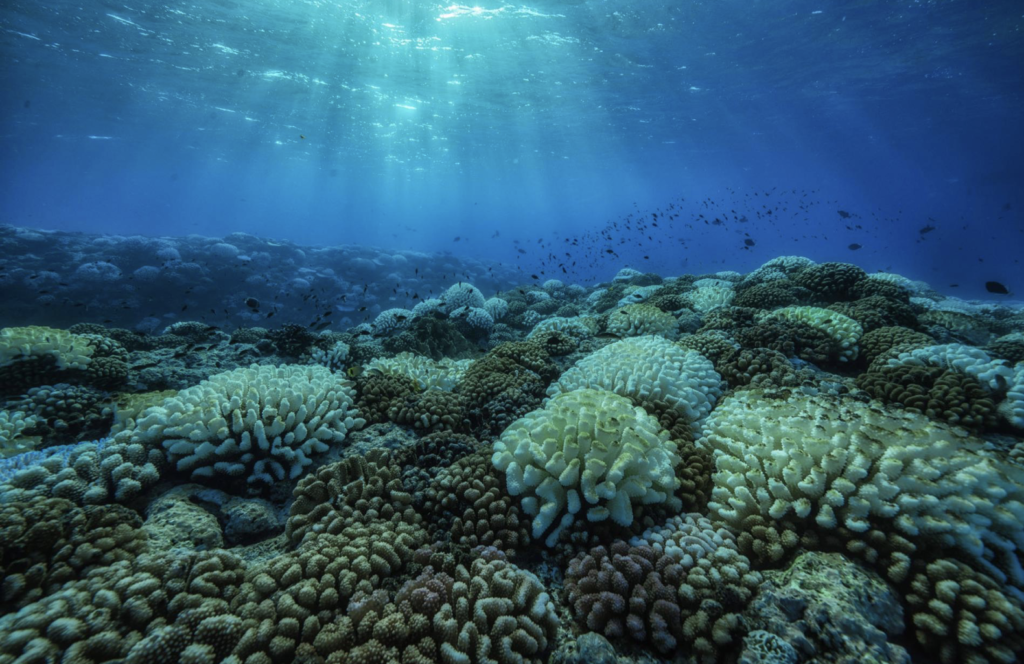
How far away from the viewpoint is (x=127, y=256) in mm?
26078

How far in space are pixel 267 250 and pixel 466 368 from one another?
1277 inches

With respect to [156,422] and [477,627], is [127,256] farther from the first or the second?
A: [477,627]

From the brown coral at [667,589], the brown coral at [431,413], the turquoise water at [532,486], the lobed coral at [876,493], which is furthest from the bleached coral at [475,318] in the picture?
the brown coral at [667,589]

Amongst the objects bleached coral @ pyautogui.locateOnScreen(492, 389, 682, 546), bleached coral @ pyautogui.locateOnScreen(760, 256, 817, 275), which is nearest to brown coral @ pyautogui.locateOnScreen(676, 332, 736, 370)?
bleached coral @ pyautogui.locateOnScreen(492, 389, 682, 546)

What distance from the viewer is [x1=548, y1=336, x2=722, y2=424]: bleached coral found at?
5.75m

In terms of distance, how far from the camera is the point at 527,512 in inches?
153

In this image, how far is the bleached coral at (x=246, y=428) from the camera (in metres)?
4.62

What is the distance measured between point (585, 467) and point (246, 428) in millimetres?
4082

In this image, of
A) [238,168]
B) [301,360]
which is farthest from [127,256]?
[238,168]

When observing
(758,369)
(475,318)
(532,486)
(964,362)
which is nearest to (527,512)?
(532,486)

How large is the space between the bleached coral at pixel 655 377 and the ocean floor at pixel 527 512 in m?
0.05

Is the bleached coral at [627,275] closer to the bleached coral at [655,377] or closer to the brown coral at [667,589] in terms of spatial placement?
the bleached coral at [655,377]

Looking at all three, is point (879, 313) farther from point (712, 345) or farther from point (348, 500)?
point (348, 500)

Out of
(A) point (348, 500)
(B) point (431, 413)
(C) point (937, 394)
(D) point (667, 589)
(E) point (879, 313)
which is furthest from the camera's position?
(E) point (879, 313)
